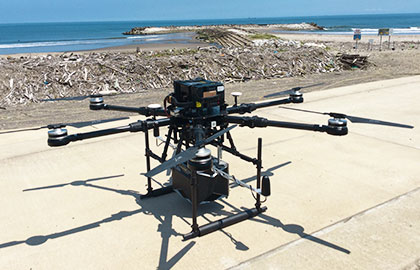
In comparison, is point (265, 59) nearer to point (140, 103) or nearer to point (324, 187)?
point (140, 103)

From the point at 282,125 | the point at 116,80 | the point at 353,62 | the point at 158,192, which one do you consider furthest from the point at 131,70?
the point at 353,62

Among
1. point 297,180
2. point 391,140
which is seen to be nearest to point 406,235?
point 297,180

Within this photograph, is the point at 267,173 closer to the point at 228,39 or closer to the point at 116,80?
the point at 116,80

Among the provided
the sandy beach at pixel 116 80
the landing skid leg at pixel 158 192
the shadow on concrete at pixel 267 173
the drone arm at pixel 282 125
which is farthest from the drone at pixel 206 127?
the sandy beach at pixel 116 80

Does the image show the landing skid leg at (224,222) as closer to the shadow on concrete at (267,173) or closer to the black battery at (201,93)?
the shadow on concrete at (267,173)

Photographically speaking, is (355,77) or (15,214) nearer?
(15,214)

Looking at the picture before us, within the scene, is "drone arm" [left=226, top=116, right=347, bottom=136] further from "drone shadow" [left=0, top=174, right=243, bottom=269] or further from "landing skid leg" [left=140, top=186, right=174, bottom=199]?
"landing skid leg" [left=140, top=186, right=174, bottom=199]

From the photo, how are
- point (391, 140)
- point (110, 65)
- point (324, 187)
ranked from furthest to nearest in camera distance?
point (110, 65)
point (391, 140)
point (324, 187)
